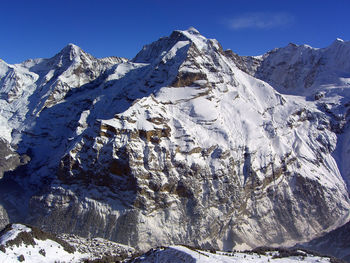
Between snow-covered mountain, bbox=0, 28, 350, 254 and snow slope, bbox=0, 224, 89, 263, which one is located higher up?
snow-covered mountain, bbox=0, 28, 350, 254

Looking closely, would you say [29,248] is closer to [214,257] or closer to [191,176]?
[214,257]

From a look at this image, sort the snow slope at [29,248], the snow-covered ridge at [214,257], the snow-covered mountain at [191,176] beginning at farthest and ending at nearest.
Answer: the snow-covered mountain at [191,176] → the snow slope at [29,248] → the snow-covered ridge at [214,257]

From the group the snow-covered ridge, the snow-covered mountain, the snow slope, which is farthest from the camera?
the snow-covered mountain

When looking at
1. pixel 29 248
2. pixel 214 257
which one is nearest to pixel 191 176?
pixel 214 257

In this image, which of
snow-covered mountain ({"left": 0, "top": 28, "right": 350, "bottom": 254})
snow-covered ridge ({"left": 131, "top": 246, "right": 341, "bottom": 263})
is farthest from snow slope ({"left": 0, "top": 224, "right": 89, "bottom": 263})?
snow-covered mountain ({"left": 0, "top": 28, "right": 350, "bottom": 254})

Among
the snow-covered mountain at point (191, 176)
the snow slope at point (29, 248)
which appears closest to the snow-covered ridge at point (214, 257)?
the snow slope at point (29, 248)

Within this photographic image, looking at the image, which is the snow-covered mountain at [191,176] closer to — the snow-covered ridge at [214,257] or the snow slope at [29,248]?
the snow slope at [29,248]

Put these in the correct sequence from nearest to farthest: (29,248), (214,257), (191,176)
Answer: (214,257)
(29,248)
(191,176)

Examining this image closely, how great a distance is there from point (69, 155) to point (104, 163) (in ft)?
46.8

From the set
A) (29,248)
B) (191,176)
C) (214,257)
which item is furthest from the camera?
(191,176)

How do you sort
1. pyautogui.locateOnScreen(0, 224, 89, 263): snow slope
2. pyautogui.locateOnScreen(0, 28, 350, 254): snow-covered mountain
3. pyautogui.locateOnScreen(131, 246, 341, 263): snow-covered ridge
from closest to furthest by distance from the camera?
1. pyautogui.locateOnScreen(131, 246, 341, 263): snow-covered ridge
2. pyautogui.locateOnScreen(0, 224, 89, 263): snow slope
3. pyautogui.locateOnScreen(0, 28, 350, 254): snow-covered mountain

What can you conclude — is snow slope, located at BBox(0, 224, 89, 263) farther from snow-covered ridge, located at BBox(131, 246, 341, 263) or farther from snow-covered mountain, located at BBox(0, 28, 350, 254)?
snow-covered mountain, located at BBox(0, 28, 350, 254)

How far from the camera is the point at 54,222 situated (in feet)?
455

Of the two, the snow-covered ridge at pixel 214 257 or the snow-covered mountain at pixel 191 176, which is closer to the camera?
the snow-covered ridge at pixel 214 257
